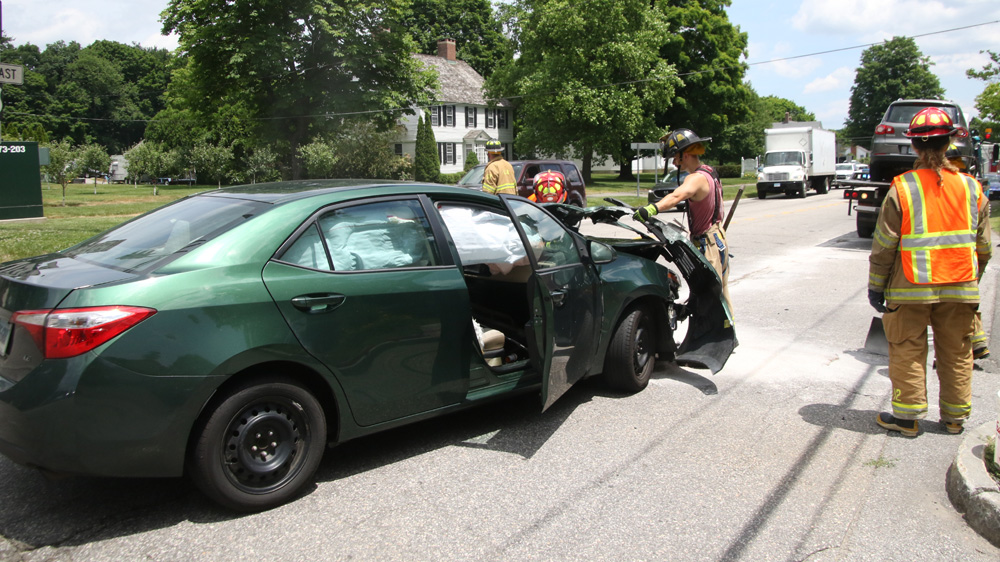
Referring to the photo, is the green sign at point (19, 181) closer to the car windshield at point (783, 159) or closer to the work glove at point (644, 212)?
the work glove at point (644, 212)

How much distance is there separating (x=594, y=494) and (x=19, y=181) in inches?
843

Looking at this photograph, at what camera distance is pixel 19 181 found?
20.2 meters

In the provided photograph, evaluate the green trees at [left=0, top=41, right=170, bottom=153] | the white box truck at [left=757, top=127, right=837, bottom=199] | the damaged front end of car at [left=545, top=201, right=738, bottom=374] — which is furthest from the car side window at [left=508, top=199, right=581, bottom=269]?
the green trees at [left=0, top=41, right=170, bottom=153]

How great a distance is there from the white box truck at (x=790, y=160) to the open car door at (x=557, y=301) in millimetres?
32304

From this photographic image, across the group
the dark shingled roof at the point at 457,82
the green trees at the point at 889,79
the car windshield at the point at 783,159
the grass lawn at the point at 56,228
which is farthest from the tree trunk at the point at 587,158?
the green trees at the point at 889,79

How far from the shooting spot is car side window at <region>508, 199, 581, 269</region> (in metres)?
5.01

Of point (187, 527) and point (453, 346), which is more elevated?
point (453, 346)

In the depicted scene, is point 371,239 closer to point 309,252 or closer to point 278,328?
point 309,252

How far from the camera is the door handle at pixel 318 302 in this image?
3631 millimetres

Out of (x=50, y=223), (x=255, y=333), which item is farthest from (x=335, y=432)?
(x=50, y=223)

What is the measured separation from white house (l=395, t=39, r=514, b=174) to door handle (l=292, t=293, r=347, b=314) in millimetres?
53498

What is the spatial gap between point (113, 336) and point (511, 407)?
2.76 metres

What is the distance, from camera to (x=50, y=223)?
773 inches

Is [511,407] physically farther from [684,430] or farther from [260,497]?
[260,497]
